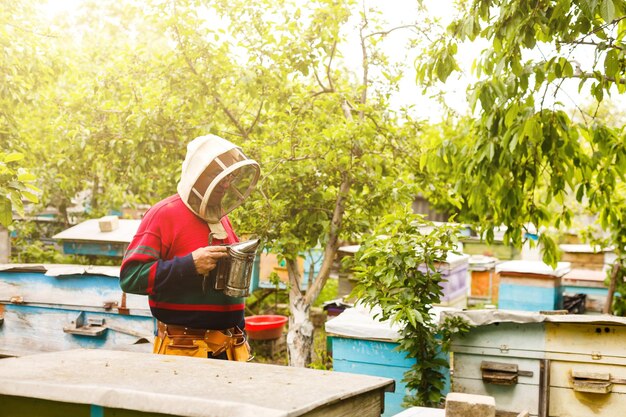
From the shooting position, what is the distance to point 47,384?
1.43m

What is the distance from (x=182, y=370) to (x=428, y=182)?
4268mm

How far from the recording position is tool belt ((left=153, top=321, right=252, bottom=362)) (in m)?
2.81

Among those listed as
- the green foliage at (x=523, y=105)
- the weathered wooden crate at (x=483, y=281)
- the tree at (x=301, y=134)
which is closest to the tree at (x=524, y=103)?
the green foliage at (x=523, y=105)

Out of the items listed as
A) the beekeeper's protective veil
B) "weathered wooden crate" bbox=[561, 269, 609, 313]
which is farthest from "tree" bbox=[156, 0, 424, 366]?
"weathered wooden crate" bbox=[561, 269, 609, 313]

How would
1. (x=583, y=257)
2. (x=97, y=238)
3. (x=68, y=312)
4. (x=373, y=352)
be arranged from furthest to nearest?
(x=583, y=257), (x=97, y=238), (x=68, y=312), (x=373, y=352)

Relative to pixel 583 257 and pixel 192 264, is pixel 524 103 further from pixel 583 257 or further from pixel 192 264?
pixel 583 257

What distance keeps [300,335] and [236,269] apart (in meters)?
2.80

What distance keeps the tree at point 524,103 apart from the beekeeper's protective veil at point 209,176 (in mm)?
1283

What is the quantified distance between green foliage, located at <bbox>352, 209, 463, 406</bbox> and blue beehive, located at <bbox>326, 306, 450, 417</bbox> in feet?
0.35

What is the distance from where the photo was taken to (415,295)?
12.5 feet

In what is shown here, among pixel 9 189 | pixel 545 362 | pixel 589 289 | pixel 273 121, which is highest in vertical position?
pixel 273 121

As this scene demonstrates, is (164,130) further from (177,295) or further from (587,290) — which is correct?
(587,290)

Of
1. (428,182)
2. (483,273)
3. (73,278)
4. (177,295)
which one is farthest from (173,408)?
(483,273)

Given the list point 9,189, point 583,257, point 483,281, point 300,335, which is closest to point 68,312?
point 300,335
